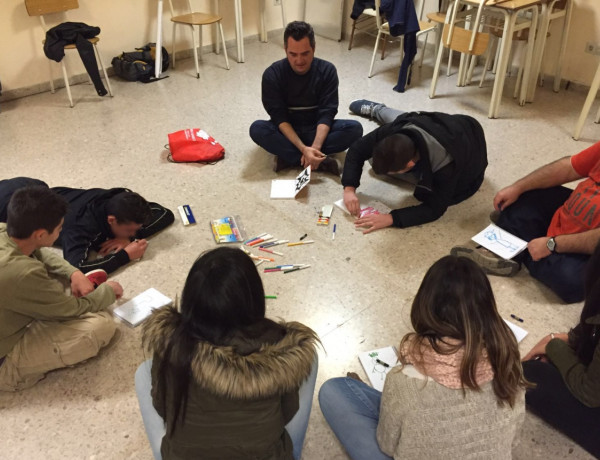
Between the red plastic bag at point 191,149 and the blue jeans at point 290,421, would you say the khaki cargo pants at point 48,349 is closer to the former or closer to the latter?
the blue jeans at point 290,421

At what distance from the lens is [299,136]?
314 cm

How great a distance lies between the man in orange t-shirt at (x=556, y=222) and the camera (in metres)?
2.15

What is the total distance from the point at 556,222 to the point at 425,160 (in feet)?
2.30

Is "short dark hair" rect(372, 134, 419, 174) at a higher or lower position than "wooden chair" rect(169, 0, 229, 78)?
lower

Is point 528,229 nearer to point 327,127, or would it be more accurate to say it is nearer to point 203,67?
point 327,127

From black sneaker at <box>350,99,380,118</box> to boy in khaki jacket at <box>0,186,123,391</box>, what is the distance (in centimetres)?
246

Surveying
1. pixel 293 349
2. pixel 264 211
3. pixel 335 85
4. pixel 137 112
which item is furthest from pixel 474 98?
A: pixel 293 349

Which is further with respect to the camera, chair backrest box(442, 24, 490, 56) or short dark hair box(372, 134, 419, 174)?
chair backrest box(442, 24, 490, 56)

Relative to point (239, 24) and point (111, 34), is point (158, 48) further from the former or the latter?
point (239, 24)

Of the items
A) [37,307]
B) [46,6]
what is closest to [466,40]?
[46,6]

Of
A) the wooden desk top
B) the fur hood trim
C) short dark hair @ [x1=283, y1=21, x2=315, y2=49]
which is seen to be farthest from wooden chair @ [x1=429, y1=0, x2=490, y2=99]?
the fur hood trim

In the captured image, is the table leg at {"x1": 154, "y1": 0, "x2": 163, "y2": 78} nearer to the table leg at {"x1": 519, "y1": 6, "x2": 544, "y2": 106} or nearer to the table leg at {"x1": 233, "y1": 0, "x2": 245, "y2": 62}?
the table leg at {"x1": 233, "y1": 0, "x2": 245, "y2": 62}

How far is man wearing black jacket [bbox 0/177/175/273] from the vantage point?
228 centimetres

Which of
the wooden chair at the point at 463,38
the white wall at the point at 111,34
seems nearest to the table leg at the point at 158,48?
the white wall at the point at 111,34
